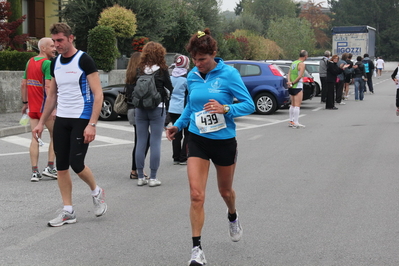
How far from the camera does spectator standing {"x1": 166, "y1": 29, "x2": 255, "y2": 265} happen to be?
15.2ft

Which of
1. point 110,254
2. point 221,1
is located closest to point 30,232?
point 110,254

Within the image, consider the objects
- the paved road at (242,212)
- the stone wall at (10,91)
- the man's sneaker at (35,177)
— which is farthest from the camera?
the stone wall at (10,91)

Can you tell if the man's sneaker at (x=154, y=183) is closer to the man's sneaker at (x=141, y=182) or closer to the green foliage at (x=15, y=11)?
the man's sneaker at (x=141, y=182)

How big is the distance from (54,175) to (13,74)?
9.30m

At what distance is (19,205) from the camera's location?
668 centimetres

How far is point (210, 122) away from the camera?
4668 millimetres

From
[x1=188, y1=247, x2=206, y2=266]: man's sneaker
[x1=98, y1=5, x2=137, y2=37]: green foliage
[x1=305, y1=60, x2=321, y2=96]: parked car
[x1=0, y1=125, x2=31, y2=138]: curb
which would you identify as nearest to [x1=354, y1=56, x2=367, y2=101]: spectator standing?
[x1=305, y1=60, x2=321, y2=96]: parked car

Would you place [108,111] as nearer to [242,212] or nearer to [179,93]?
[179,93]

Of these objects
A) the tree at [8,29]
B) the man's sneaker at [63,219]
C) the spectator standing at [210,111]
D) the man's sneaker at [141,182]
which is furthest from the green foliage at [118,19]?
the spectator standing at [210,111]

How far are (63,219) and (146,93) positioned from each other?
2205 millimetres

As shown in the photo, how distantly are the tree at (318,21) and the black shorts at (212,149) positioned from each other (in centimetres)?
9356

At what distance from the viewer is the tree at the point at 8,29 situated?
18734 millimetres

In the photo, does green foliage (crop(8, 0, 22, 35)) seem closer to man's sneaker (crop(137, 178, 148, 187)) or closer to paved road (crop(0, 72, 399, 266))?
paved road (crop(0, 72, 399, 266))

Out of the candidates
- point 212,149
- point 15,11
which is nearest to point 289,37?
point 15,11
